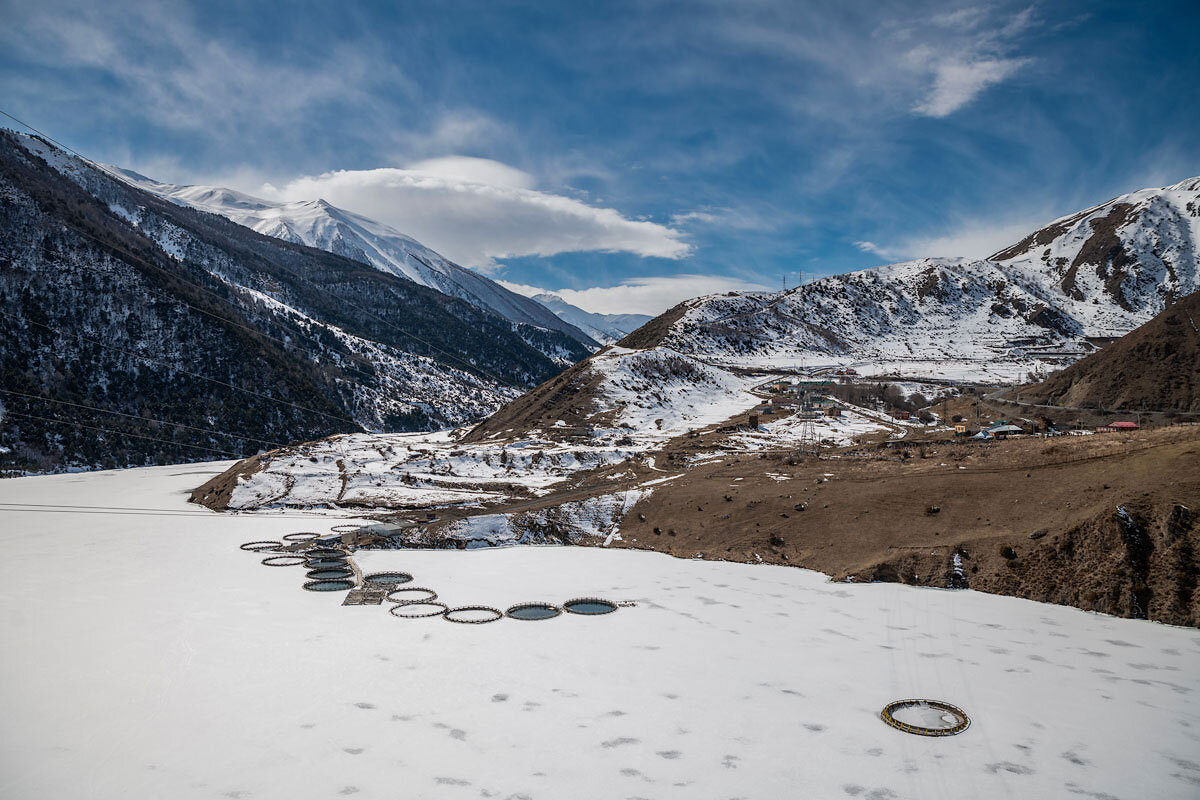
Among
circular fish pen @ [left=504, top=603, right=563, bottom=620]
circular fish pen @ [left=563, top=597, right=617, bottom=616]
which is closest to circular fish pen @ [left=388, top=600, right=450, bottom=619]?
circular fish pen @ [left=504, top=603, right=563, bottom=620]

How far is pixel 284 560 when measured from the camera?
4234 centimetres

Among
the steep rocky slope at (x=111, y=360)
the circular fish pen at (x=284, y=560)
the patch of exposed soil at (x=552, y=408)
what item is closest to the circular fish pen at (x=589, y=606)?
the circular fish pen at (x=284, y=560)

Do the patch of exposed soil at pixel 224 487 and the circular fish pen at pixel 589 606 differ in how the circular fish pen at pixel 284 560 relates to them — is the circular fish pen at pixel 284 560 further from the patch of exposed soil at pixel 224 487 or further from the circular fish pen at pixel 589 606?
the patch of exposed soil at pixel 224 487

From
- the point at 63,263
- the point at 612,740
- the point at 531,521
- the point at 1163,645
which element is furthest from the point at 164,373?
the point at 1163,645

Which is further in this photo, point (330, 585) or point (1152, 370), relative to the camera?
point (1152, 370)

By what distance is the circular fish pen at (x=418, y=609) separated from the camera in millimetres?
30859

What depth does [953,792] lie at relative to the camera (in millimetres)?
16422

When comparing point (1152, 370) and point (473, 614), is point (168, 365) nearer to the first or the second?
point (473, 614)

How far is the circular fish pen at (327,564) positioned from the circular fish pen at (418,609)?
10167 mm

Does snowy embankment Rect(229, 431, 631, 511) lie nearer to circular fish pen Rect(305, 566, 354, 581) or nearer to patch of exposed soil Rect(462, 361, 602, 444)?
patch of exposed soil Rect(462, 361, 602, 444)

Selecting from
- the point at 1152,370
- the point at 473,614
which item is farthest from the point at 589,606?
the point at 1152,370

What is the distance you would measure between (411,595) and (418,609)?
2.79m

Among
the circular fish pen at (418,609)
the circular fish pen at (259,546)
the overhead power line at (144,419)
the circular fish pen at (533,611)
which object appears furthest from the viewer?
the overhead power line at (144,419)

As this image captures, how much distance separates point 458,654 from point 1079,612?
28375 mm
